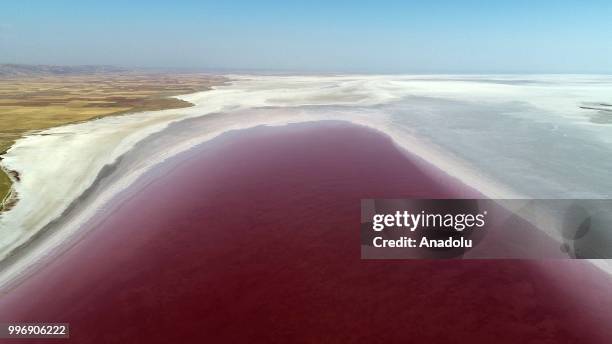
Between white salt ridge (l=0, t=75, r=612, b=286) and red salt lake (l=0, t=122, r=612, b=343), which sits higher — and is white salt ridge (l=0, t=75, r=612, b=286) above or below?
above

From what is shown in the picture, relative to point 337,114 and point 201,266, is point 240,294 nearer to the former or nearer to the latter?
point 201,266

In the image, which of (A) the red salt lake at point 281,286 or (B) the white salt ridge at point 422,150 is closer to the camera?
(A) the red salt lake at point 281,286

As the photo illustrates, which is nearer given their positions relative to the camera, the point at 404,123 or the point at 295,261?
the point at 295,261

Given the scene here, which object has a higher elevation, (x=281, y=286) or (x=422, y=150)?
(x=422, y=150)

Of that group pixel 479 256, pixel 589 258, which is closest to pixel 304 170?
pixel 479 256

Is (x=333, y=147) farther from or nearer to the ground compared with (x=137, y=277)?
farther from the ground

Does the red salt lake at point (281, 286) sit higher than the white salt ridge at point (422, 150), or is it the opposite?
the white salt ridge at point (422, 150)

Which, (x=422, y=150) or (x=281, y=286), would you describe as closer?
(x=281, y=286)

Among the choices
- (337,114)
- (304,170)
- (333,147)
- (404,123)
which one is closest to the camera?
(304,170)
